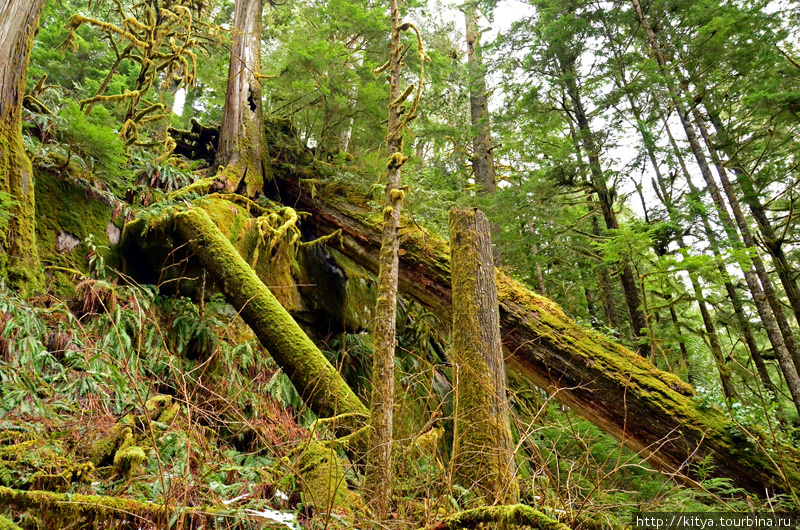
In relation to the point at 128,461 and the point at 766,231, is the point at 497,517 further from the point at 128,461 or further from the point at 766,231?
the point at 766,231

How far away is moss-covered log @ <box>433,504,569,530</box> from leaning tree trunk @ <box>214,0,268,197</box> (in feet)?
22.8

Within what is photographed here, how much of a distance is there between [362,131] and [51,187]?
5.45 meters

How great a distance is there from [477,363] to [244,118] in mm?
6873

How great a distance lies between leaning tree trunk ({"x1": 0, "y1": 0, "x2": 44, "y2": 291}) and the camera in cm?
389

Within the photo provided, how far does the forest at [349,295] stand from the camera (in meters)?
2.74

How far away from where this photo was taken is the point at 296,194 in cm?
823

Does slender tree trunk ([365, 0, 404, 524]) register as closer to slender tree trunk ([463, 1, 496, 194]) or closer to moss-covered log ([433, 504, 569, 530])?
moss-covered log ([433, 504, 569, 530])

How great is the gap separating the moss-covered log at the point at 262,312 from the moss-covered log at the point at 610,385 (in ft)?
7.31

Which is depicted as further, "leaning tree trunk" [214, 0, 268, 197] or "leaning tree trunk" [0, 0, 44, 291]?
"leaning tree trunk" [214, 0, 268, 197]

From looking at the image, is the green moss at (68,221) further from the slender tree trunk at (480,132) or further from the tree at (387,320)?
the slender tree trunk at (480,132)

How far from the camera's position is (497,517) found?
159cm

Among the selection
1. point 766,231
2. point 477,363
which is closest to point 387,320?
point 477,363

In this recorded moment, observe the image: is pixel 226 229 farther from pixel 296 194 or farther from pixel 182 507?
pixel 182 507

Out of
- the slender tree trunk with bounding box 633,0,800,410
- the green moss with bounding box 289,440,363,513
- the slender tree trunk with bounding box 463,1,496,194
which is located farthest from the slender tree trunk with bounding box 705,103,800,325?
the green moss with bounding box 289,440,363,513
